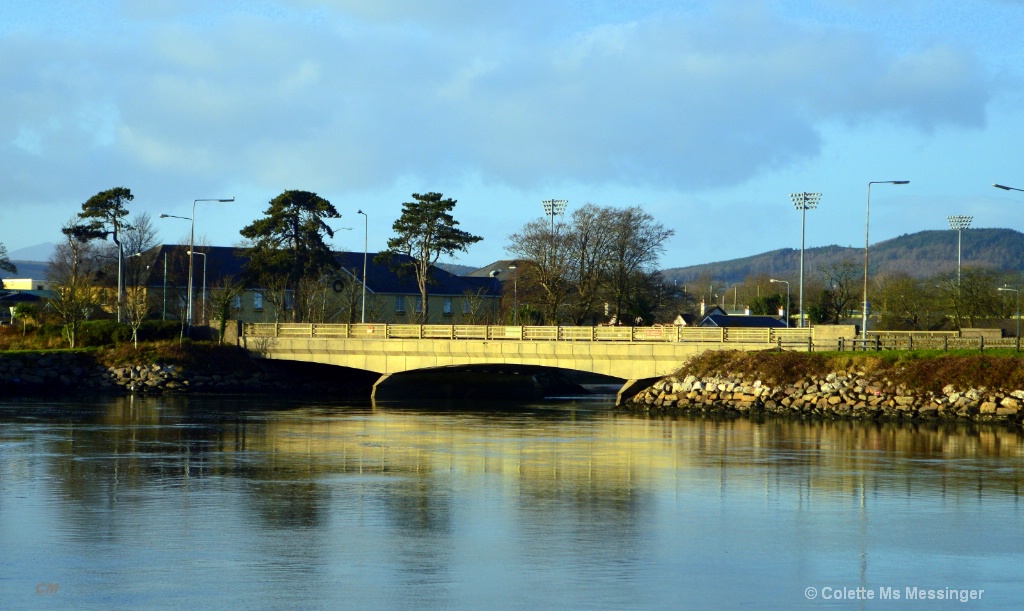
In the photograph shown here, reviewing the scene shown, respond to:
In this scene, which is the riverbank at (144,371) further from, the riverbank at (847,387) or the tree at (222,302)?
the riverbank at (847,387)

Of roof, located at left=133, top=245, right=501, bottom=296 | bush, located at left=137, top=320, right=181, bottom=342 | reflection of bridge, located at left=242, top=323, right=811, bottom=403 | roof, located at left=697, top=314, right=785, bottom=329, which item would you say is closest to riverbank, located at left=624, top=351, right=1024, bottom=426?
reflection of bridge, located at left=242, top=323, right=811, bottom=403

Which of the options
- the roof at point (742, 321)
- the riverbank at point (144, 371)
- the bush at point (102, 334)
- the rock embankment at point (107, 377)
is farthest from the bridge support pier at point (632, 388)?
the roof at point (742, 321)

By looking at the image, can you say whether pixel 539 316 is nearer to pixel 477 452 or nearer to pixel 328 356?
pixel 328 356

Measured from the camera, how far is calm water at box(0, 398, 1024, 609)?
1683cm

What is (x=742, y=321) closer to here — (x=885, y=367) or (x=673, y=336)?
(x=673, y=336)

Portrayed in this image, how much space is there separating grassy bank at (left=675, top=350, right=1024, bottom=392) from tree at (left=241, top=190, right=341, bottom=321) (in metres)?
45.2

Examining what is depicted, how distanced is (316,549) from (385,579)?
264 cm

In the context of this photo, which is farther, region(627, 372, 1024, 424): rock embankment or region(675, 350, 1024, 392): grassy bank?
region(675, 350, 1024, 392): grassy bank

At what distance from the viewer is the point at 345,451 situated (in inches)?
1457

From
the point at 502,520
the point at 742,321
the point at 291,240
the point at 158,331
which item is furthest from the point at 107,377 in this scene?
the point at 742,321

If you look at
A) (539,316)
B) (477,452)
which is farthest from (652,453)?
(539,316)

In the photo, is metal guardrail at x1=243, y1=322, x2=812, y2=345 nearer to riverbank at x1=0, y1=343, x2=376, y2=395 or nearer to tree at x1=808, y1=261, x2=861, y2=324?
riverbank at x1=0, y1=343, x2=376, y2=395

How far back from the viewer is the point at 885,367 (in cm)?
5372

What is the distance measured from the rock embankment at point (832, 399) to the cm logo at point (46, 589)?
41.7 meters
